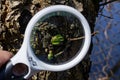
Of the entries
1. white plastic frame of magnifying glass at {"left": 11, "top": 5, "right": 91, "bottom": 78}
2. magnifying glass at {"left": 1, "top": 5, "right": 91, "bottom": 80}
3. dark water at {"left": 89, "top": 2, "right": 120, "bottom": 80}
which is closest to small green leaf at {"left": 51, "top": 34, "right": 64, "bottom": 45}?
magnifying glass at {"left": 1, "top": 5, "right": 91, "bottom": 80}

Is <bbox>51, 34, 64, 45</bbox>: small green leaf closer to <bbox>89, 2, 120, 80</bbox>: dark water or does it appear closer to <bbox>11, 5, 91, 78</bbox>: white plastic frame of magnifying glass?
<bbox>11, 5, 91, 78</bbox>: white plastic frame of magnifying glass

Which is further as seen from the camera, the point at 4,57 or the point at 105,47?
the point at 105,47

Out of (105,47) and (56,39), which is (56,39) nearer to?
(56,39)

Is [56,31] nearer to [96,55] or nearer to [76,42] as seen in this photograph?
[76,42]

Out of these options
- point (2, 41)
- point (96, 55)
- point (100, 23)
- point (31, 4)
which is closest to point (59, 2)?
point (31, 4)

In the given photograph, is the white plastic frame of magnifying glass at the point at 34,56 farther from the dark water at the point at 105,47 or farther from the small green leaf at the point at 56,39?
the dark water at the point at 105,47

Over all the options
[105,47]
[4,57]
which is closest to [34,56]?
[4,57]

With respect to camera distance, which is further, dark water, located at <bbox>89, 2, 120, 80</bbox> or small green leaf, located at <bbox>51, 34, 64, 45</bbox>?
dark water, located at <bbox>89, 2, 120, 80</bbox>
